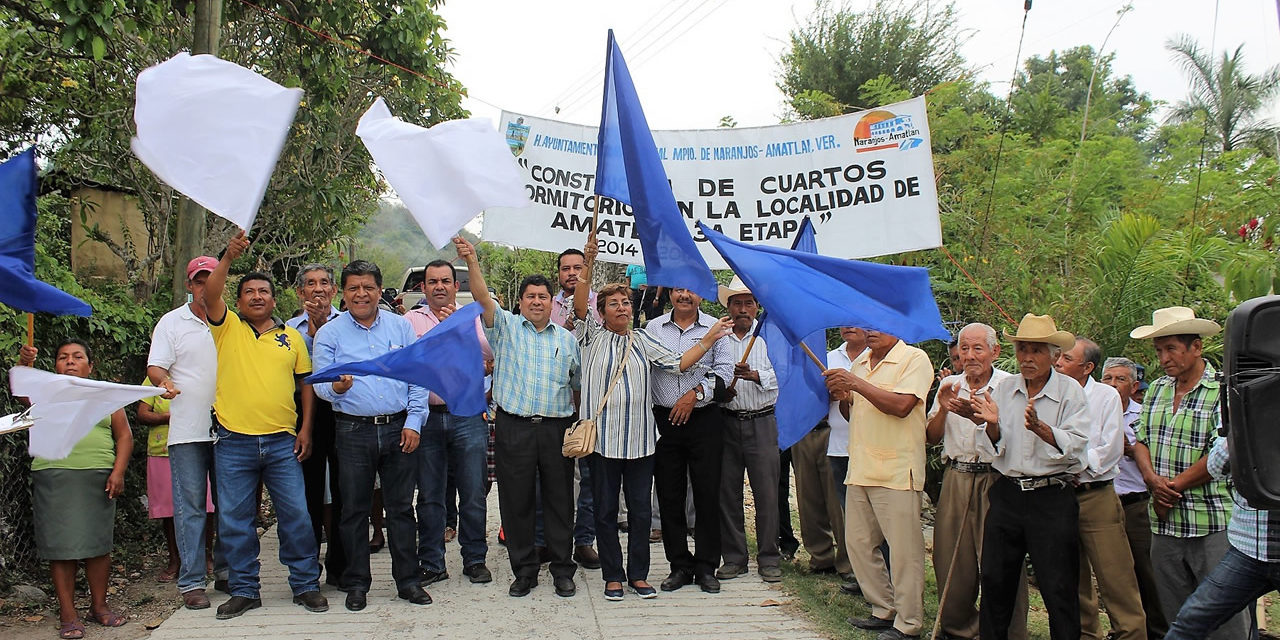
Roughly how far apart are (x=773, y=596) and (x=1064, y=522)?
217cm

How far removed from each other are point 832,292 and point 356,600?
3554 mm

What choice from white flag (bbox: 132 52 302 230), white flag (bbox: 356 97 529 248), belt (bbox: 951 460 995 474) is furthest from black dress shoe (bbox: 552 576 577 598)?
white flag (bbox: 132 52 302 230)

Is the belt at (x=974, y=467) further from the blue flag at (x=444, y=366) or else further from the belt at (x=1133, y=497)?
the blue flag at (x=444, y=366)

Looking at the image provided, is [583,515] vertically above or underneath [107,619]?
above

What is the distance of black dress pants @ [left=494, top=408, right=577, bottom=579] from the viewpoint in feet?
20.6

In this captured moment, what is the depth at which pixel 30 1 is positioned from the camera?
24.9ft

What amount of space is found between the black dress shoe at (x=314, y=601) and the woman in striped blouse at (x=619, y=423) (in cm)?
180

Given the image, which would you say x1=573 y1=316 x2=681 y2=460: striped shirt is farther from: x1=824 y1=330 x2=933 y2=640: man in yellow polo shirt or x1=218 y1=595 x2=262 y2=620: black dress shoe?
x1=218 y1=595 x2=262 y2=620: black dress shoe

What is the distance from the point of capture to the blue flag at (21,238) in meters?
5.02

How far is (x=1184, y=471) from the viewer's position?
5.06m

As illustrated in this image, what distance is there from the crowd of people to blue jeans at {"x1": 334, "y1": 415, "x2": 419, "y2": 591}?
0.01 m

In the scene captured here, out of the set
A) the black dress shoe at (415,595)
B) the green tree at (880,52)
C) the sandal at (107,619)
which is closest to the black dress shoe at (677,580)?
the black dress shoe at (415,595)

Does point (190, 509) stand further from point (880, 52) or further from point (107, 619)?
point (880, 52)

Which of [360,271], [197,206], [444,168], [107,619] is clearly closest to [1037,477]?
[444,168]
